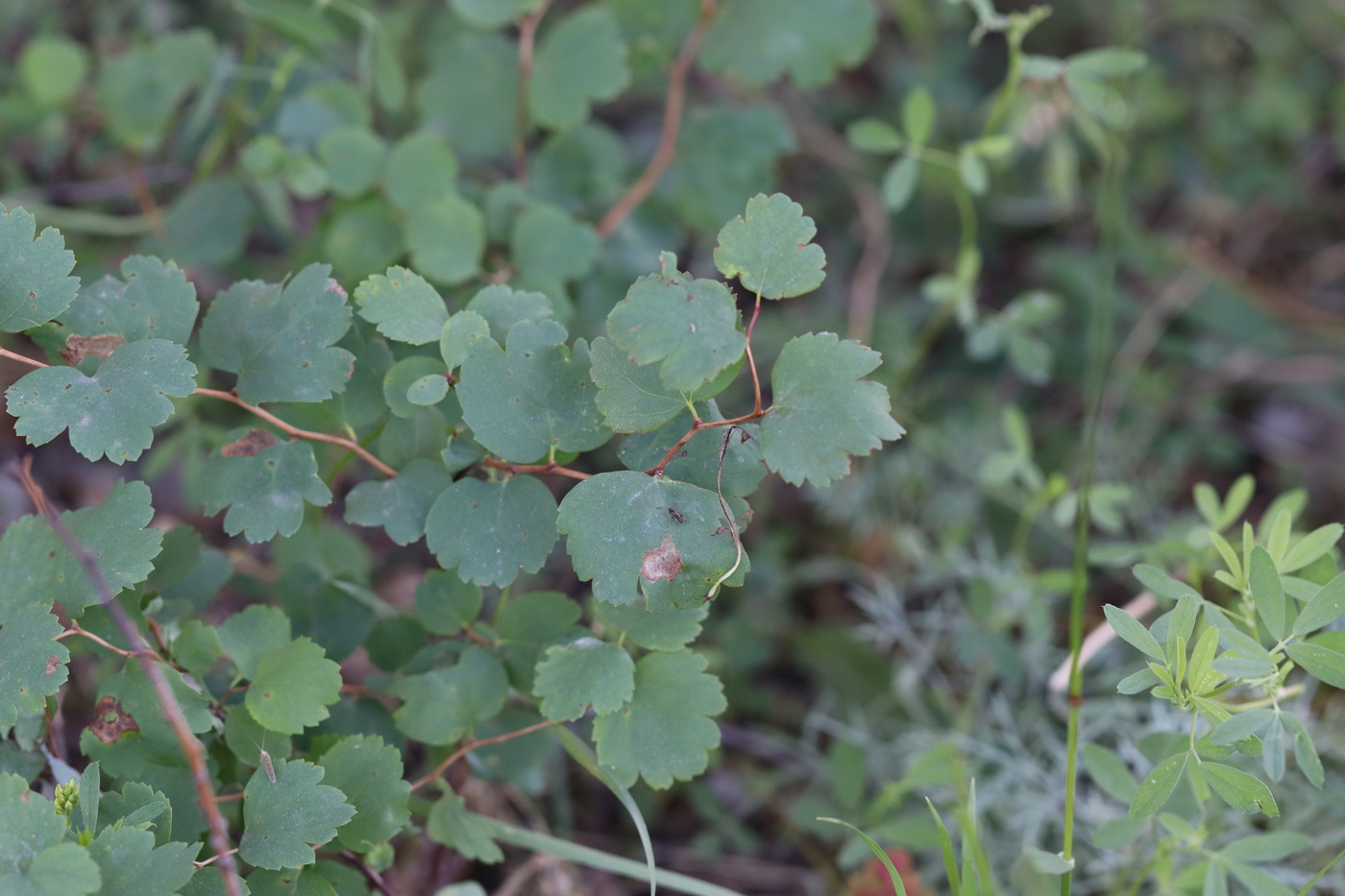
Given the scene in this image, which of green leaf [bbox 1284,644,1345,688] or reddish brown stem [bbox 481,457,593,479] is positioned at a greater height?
reddish brown stem [bbox 481,457,593,479]

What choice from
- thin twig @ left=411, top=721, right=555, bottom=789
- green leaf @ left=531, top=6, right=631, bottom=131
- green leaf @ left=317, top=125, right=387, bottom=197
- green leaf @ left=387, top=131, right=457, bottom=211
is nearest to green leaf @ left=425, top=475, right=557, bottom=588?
thin twig @ left=411, top=721, right=555, bottom=789

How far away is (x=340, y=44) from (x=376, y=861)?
179cm

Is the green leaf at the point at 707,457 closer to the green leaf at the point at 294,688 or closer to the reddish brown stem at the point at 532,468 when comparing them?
the reddish brown stem at the point at 532,468

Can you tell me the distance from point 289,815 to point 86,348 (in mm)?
614

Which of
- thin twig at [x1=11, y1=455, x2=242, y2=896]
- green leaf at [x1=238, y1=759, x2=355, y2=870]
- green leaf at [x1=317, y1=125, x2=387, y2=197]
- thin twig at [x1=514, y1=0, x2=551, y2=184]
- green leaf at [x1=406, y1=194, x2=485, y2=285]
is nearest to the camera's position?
thin twig at [x1=11, y1=455, x2=242, y2=896]

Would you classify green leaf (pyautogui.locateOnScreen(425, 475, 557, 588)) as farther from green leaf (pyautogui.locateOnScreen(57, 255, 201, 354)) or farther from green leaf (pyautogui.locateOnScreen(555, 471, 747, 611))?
green leaf (pyautogui.locateOnScreen(57, 255, 201, 354))

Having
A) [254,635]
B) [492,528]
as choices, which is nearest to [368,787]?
Answer: [254,635]

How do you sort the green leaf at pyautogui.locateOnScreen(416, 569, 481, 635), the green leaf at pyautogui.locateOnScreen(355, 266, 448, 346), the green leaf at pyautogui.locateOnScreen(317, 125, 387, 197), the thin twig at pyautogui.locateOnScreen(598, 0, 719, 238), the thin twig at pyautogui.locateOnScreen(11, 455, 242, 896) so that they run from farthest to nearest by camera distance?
1. the thin twig at pyautogui.locateOnScreen(598, 0, 719, 238)
2. the green leaf at pyautogui.locateOnScreen(317, 125, 387, 197)
3. the green leaf at pyautogui.locateOnScreen(416, 569, 481, 635)
4. the green leaf at pyautogui.locateOnScreen(355, 266, 448, 346)
5. the thin twig at pyautogui.locateOnScreen(11, 455, 242, 896)

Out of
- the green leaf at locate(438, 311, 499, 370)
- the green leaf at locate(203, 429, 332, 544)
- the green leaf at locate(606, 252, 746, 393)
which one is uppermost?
the green leaf at locate(606, 252, 746, 393)

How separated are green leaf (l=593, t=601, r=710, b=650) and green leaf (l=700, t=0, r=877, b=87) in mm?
1128

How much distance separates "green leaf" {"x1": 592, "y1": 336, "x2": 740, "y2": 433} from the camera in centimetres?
106

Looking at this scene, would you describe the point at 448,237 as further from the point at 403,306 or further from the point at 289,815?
the point at 289,815

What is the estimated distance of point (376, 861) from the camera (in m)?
1.21

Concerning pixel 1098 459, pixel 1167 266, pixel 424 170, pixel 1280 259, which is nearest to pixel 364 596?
pixel 424 170
